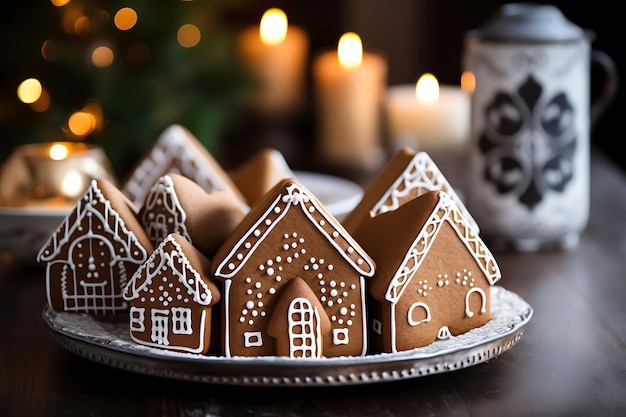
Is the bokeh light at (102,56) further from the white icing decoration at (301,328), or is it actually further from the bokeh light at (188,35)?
the white icing decoration at (301,328)

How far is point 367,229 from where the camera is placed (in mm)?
727

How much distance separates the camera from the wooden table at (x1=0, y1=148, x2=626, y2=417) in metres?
0.65

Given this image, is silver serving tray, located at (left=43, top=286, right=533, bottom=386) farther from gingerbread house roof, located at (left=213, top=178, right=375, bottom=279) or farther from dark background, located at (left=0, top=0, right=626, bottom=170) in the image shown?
dark background, located at (left=0, top=0, right=626, bottom=170)

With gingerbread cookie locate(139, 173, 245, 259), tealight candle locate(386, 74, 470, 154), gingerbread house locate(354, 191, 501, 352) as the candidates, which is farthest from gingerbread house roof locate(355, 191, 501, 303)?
tealight candle locate(386, 74, 470, 154)

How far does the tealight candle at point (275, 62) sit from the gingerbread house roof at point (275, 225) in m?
1.56

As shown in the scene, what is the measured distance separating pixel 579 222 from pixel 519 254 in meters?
0.09

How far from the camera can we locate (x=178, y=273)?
2.13 feet

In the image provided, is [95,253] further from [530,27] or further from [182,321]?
[530,27]

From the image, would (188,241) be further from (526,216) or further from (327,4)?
(327,4)

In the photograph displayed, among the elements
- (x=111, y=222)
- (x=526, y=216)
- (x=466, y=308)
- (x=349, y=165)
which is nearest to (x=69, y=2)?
(x=349, y=165)

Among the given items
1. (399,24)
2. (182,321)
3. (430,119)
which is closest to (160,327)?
(182,321)

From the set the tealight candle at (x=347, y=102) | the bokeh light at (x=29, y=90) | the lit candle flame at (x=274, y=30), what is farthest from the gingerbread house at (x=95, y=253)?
the lit candle flame at (x=274, y=30)

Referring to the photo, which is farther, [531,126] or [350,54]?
[350,54]

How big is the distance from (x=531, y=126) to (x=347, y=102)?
829 mm
